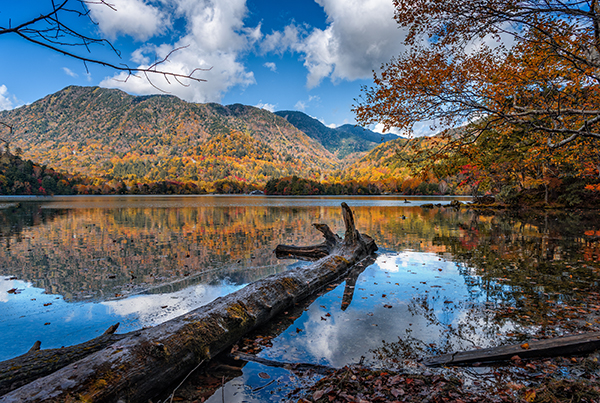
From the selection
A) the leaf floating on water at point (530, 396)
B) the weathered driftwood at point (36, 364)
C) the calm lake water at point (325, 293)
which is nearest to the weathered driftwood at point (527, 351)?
the calm lake water at point (325, 293)

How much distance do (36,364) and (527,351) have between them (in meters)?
6.36

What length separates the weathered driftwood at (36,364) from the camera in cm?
316

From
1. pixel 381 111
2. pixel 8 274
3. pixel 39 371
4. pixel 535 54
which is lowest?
pixel 8 274

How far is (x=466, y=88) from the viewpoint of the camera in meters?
7.32

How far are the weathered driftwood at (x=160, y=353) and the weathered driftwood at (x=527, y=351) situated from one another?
2.99 metres

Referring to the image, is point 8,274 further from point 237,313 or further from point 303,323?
point 303,323

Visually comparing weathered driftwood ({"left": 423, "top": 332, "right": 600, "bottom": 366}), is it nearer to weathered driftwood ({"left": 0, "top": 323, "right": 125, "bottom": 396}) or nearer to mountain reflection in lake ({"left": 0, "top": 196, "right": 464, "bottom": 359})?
weathered driftwood ({"left": 0, "top": 323, "right": 125, "bottom": 396})

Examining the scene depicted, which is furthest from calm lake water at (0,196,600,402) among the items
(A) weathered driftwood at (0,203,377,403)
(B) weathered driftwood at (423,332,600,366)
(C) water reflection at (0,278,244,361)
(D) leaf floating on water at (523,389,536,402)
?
(D) leaf floating on water at (523,389,536,402)

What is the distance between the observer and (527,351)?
155 inches

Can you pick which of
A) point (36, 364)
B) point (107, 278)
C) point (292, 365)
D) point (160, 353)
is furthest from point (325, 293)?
point (107, 278)

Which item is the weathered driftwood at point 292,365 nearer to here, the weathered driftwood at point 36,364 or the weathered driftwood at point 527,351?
the weathered driftwood at point 527,351

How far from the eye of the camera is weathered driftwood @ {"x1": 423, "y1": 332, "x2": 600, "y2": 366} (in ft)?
12.8

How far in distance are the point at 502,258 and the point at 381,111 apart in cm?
744

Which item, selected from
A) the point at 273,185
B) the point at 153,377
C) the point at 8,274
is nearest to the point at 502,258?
the point at 153,377
